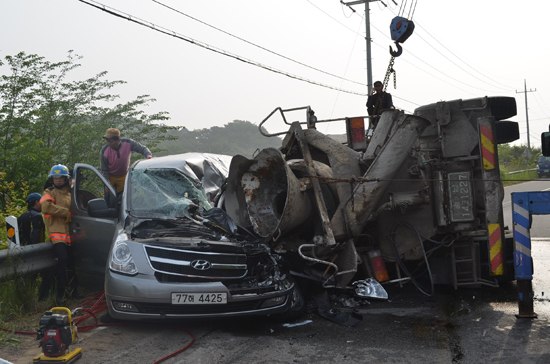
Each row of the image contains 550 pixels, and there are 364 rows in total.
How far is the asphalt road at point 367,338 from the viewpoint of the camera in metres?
3.98

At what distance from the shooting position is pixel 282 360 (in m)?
3.95

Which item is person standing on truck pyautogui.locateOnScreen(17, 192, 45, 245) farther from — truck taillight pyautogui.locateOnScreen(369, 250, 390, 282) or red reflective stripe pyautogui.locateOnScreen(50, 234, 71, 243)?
truck taillight pyautogui.locateOnScreen(369, 250, 390, 282)

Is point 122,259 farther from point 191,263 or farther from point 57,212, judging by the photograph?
point 57,212

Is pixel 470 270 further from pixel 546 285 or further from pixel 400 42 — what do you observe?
pixel 400 42

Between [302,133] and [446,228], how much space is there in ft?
6.75

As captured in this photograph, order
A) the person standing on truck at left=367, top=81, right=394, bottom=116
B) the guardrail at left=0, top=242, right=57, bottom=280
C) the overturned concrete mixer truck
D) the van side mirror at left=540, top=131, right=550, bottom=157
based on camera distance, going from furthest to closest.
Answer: the person standing on truck at left=367, top=81, right=394, bottom=116 < the overturned concrete mixer truck < the guardrail at left=0, top=242, right=57, bottom=280 < the van side mirror at left=540, top=131, right=550, bottom=157

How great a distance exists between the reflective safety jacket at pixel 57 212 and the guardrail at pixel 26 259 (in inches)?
6.6

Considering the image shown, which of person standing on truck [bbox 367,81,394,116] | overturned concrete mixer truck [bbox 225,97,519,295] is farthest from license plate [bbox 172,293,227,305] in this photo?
person standing on truck [bbox 367,81,394,116]

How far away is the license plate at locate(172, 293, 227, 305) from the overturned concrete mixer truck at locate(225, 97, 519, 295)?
3.95 feet

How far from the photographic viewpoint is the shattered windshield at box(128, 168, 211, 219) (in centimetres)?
572

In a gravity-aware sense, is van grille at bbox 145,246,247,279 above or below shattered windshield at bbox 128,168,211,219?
below

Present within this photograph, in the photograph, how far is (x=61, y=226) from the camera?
625cm

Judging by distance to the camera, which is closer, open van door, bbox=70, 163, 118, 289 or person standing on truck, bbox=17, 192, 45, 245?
open van door, bbox=70, 163, 118, 289

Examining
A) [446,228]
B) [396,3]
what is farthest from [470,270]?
[396,3]
